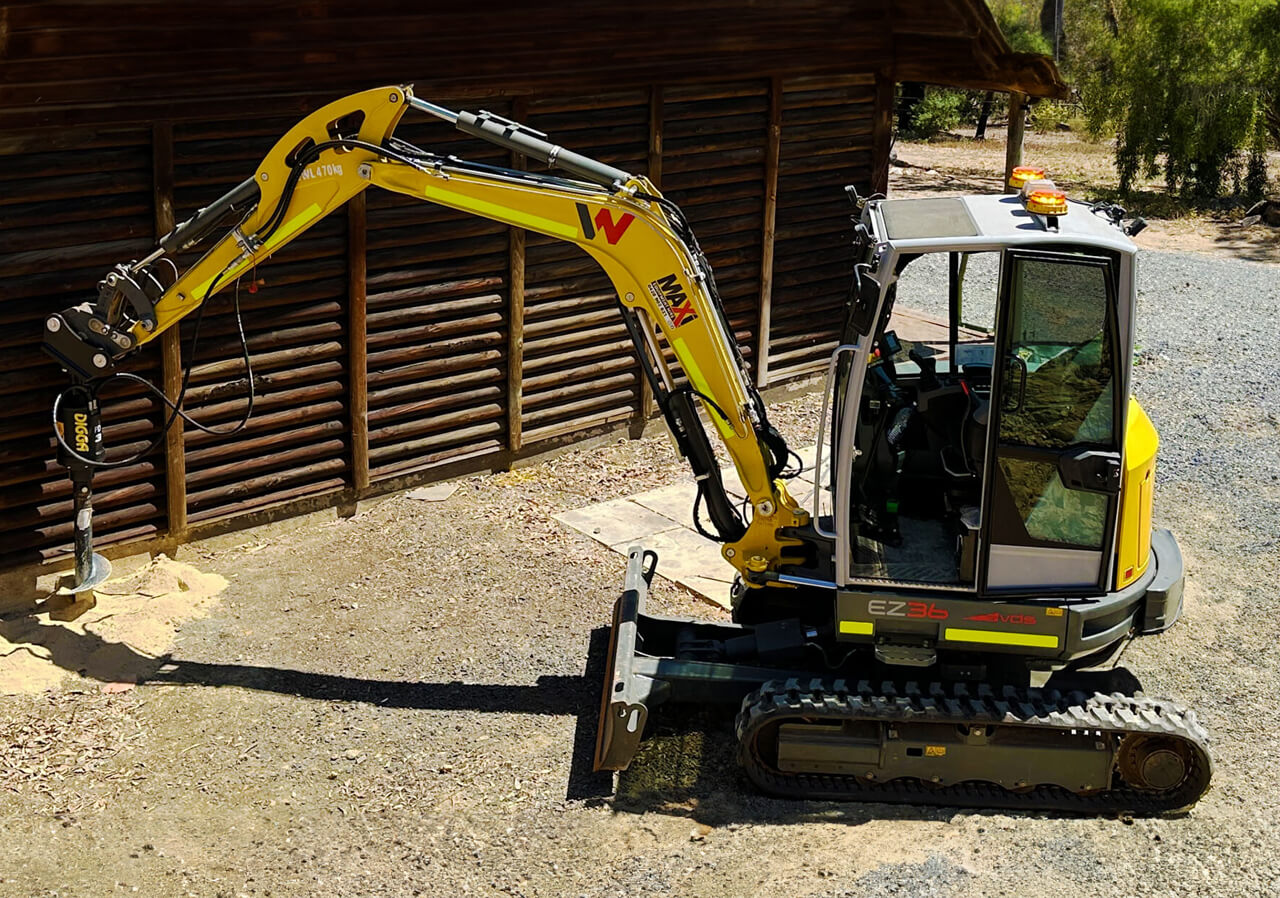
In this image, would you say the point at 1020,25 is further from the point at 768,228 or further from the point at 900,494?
the point at 900,494

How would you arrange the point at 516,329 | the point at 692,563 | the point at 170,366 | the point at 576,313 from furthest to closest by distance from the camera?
the point at 576,313, the point at 516,329, the point at 692,563, the point at 170,366

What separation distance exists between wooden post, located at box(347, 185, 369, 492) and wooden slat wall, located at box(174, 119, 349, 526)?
0.18 ft

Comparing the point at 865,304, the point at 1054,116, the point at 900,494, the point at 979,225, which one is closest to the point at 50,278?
the point at 865,304

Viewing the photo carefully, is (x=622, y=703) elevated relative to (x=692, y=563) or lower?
elevated

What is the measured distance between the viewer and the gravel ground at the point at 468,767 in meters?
6.22

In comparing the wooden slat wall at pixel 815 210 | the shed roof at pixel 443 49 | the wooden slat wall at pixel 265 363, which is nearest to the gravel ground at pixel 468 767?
the wooden slat wall at pixel 265 363

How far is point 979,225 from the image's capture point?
21.6 feet

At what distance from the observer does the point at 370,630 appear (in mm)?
8477

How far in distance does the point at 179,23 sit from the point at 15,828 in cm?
474

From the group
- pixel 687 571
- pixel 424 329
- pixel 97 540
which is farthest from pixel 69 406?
pixel 687 571

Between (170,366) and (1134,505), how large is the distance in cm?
576

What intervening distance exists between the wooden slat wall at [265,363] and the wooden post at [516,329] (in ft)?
4.62

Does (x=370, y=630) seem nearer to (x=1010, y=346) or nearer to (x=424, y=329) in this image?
(x=424, y=329)

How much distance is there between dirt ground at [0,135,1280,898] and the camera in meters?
6.21
